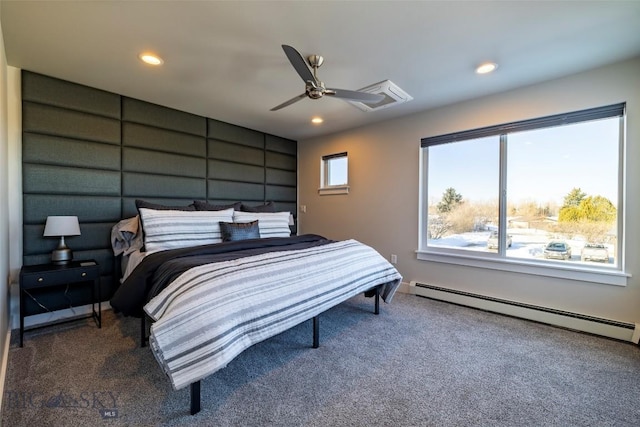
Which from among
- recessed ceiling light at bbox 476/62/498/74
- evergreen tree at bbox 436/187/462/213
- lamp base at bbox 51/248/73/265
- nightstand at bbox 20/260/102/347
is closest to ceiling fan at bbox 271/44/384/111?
recessed ceiling light at bbox 476/62/498/74

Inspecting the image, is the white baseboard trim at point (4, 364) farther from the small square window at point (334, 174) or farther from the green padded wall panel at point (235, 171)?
the small square window at point (334, 174)

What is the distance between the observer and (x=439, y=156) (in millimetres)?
3467

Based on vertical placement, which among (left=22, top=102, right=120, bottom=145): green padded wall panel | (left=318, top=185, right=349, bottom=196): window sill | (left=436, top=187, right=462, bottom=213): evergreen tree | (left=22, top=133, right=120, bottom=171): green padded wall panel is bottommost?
(left=436, top=187, right=462, bottom=213): evergreen tree

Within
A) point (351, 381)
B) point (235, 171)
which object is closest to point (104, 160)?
point (235, 171)

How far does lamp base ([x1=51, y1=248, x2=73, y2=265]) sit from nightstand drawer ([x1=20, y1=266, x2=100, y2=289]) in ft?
0.67

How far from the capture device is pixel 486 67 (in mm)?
2375

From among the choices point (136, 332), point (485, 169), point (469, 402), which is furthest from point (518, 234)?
point (136, 332)

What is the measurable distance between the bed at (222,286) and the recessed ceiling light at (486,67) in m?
1.92

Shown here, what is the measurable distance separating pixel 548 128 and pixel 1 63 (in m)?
4.59

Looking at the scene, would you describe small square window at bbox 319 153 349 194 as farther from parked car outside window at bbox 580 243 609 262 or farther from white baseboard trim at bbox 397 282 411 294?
parked car outside window at bbox 580 243 609 262

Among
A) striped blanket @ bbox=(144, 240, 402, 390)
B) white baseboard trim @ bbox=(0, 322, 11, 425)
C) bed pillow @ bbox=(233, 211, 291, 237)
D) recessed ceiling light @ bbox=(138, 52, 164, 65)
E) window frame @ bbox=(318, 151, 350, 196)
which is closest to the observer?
striped blanket @ bbox=(144, 240, 402, 390)

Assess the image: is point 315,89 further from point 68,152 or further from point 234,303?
point 68,152

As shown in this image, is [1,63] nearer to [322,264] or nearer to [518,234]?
[322,264]

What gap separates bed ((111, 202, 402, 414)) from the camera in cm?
138
